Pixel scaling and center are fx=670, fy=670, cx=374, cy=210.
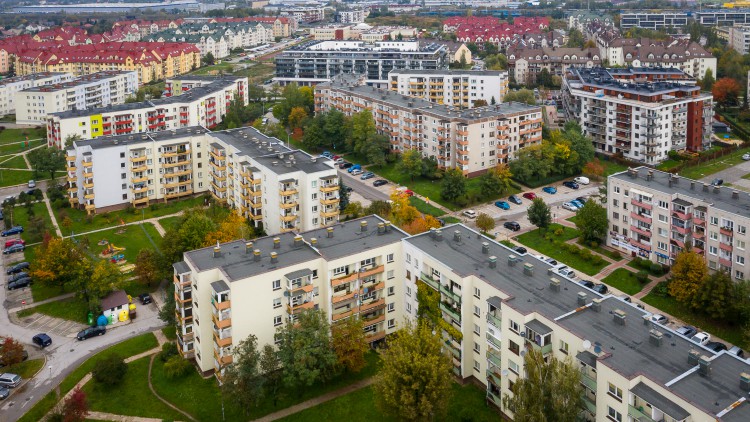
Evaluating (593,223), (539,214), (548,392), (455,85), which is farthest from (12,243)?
(455,85)

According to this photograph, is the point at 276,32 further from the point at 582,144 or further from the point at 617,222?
the point at 617,222

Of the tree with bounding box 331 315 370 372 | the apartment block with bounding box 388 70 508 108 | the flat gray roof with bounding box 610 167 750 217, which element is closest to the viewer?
the tree with bounding box 331 315 370 372

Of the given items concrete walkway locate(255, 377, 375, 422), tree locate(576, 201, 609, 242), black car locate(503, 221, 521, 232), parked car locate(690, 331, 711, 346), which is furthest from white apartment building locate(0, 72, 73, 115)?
parked car locate(690, 331, 711, 346)

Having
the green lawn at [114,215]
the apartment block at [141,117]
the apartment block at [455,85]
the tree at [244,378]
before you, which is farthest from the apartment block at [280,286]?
the apartment block at [455,85]

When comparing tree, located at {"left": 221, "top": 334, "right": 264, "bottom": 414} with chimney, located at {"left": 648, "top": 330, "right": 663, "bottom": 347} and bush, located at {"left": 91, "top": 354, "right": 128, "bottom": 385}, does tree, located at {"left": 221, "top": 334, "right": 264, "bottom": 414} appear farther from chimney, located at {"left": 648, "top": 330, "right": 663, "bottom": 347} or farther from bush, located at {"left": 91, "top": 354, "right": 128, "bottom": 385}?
chimney, located at {"left": 648, "top": 330, "right": 663, "bottom": 347}

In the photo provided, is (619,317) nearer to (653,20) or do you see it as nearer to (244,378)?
(244,378)

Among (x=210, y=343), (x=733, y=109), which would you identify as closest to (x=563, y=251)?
(x=210, y=343)
